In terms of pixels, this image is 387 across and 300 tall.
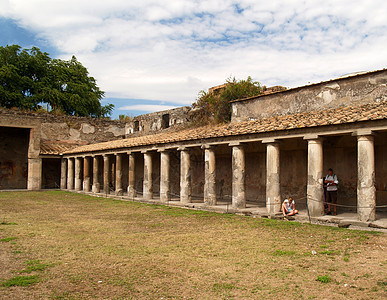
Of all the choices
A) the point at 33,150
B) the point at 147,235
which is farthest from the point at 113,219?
the point at 33,150

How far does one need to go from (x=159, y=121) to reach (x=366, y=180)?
1672 cm

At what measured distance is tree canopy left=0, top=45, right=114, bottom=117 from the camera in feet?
115

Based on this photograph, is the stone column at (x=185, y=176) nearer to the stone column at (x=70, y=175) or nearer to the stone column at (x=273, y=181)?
the stone column at (x=273, y=181)

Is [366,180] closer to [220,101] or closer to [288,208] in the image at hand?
[288,208]

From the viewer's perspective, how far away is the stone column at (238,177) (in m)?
12.6

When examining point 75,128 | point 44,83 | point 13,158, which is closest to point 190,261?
point 13,158

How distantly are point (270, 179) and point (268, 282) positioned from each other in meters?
6.68

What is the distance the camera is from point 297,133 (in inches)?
Result: 417

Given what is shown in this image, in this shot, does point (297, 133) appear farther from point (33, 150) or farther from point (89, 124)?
point (89, 124)

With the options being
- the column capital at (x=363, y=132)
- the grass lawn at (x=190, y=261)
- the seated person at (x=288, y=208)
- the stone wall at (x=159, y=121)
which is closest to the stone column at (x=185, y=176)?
the grass lawn at (x=190, y=261)

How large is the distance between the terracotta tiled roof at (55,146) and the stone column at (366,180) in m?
21.7

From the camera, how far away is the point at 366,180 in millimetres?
9102

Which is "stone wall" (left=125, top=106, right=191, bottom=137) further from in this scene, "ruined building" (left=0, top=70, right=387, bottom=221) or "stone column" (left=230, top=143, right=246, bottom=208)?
"stone column" (left=230, top=143, right=246, bottom=208)

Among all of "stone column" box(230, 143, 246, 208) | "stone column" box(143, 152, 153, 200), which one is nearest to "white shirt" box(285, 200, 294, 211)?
"stone column" box(230, 143, 246, 208)
